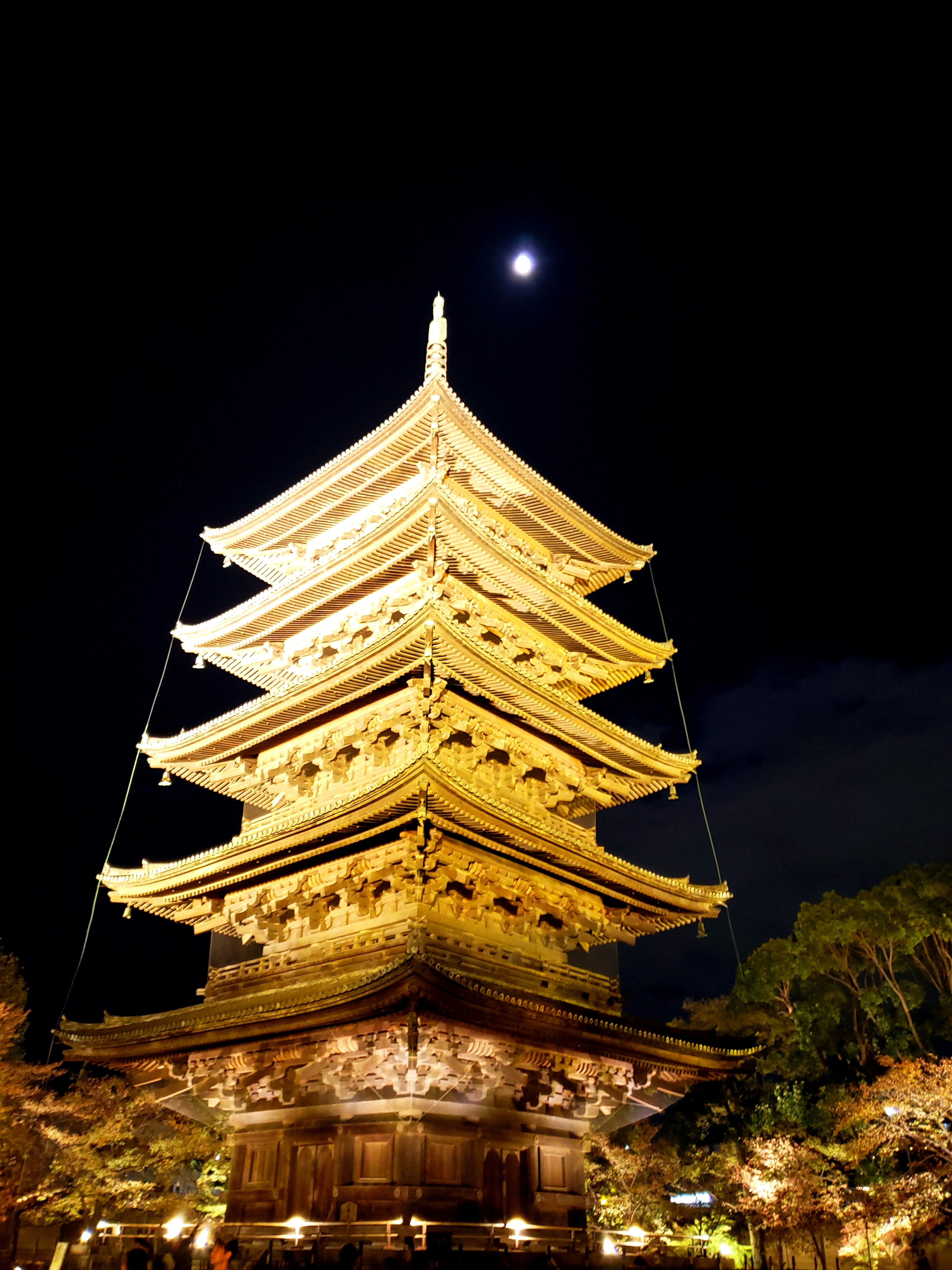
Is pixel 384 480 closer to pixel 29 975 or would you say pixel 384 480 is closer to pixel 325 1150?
pixel 325 1150

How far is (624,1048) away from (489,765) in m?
5.76

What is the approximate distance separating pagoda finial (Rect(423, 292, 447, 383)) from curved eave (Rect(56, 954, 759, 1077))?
1312 centimetres

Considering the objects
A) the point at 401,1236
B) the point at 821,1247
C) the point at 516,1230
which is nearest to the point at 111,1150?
the point at 516,1230

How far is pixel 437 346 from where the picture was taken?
22.3m

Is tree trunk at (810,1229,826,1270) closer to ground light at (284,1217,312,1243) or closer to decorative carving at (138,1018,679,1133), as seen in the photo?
decorative carving at (138,1018,679,1133)

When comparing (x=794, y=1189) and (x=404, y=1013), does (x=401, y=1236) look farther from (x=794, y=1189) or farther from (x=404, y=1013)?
(x=794, y=1189)

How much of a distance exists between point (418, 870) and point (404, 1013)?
2864 mm

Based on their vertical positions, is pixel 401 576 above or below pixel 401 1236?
above

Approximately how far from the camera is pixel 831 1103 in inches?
966

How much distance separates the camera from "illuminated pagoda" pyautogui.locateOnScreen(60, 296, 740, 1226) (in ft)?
45.7

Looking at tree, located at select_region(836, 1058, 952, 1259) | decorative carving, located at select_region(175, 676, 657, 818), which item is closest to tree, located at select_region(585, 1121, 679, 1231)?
tree, located at select_region(836, 1058, 952, 1259)

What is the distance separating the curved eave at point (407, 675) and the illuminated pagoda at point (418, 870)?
68 mm

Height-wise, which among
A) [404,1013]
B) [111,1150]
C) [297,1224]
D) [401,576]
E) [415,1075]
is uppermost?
[401,576]

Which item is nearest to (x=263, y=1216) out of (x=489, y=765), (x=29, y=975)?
(x=489, y=765)
